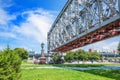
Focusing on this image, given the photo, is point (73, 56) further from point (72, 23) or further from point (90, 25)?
point (90, 25)

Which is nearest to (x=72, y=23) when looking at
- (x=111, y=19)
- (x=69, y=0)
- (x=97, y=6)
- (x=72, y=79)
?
(x=69, y=0)

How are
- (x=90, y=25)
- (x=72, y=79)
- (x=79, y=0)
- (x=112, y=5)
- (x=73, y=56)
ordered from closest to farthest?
(x=72, y=79) → (x=112, y=5) → (x=90, y=25) → (x=79, y=0) → (x=73, y=56)

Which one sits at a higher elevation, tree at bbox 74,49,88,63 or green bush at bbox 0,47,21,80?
tree at bbox 74,49,88,63

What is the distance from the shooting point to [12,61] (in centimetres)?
1355

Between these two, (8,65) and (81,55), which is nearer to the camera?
(8,65)

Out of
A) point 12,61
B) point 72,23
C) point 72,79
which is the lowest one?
point 72,79

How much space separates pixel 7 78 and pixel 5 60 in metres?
1.06

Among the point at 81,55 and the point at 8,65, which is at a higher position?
the point at 81,55

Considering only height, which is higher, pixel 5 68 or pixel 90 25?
pixel 90 25

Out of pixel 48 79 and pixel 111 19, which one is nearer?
pixel 48 79

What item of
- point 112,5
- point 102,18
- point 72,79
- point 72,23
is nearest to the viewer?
point 72,79

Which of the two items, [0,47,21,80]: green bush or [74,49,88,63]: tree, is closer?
[0,47,21,80]: green bush

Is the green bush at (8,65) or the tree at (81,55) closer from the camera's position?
the green bush at (8,65)

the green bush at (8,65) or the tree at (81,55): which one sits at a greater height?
the tree at (81,55)
